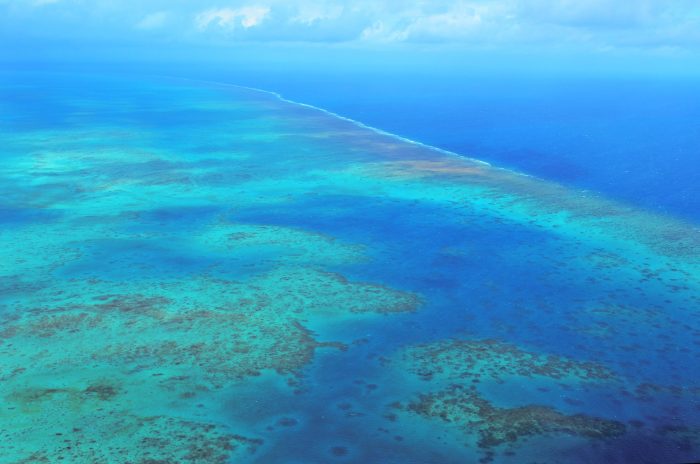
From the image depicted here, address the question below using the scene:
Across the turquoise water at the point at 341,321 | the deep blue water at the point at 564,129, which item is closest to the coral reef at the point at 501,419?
the turquoise water at the point at 341,321

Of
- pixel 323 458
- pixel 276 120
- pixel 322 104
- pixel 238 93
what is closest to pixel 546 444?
pixel 323 458

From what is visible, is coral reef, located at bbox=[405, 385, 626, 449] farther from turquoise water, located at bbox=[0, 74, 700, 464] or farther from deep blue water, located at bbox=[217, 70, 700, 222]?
deep blue water, located at bbox=[217, 70, 700, 222]

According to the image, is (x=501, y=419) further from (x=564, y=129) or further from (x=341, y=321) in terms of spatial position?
(x=564, y=129)

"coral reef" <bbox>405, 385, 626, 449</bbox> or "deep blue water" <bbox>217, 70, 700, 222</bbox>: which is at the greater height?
"coral reef" <bbox>405, 385, 626, 449</bbox>

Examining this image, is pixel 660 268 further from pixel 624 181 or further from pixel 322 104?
pixel 322 104

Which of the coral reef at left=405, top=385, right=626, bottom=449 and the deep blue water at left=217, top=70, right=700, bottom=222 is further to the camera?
the deep blue water at left=217, top=70, right=700, bottom=222

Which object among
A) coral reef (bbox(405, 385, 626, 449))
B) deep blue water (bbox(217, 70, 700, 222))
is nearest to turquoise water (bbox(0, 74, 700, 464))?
coral reef (bbox(405, 385, 626, 449))

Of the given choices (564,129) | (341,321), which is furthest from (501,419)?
(564,129)

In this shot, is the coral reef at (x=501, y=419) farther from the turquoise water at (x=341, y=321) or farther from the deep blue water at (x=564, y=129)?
the deep blue water at (x=564, y=129)

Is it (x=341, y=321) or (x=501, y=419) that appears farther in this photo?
(x=341, y=321)
